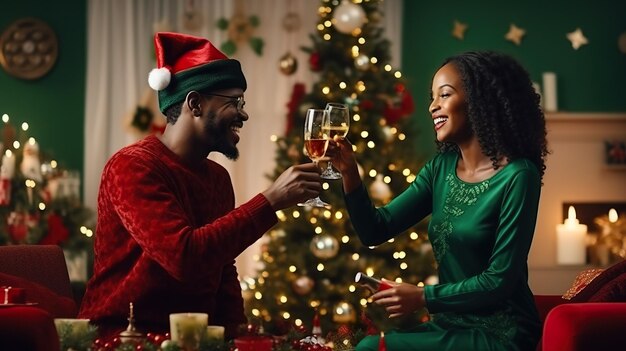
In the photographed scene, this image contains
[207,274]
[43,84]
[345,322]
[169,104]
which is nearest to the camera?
[207,274]

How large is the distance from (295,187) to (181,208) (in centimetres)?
34

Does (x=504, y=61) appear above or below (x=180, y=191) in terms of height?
above

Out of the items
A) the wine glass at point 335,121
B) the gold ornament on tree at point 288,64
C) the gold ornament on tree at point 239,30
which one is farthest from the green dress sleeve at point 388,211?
the gold ornament on tree at point 239,30

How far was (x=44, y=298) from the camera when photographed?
304 centimetres

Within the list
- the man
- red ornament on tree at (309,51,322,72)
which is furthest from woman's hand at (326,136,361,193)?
red ornament on tree at (309,51,322,72)

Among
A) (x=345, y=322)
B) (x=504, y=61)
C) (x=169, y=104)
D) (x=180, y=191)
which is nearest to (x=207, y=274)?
(x=180, y=191)

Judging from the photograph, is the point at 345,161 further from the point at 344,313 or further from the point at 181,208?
the point at 344,313

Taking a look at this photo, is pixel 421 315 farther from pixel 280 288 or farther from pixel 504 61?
pixel 504 61

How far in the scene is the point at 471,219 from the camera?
2.87 m

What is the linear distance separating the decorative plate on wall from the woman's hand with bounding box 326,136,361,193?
4692mm

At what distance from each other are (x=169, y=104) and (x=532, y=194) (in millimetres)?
1123

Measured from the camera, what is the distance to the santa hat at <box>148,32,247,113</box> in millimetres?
3156

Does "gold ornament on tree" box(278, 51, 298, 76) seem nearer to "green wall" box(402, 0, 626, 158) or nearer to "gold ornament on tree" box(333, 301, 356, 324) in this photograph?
"green wall" box(402, 0, 626, 158)

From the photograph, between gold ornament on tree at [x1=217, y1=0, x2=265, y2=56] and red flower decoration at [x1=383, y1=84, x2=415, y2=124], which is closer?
red flower decoration at [x1=383, y1=84, x2=415, y2=124]
